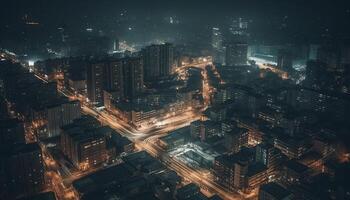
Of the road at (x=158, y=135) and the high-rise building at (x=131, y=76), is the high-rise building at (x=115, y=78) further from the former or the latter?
the road at (x=158, y=135)

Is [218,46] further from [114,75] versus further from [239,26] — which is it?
[114,75]

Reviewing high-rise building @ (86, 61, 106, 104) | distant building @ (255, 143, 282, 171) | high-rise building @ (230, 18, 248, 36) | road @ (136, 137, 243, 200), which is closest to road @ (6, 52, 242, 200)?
road @ (136, 137, 243, 200)

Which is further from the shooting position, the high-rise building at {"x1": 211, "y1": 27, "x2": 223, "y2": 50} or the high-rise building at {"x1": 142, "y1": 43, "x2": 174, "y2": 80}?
the high-rise building at {"x1": 211, "y1": 27, "x2": 223, "y2": 50}

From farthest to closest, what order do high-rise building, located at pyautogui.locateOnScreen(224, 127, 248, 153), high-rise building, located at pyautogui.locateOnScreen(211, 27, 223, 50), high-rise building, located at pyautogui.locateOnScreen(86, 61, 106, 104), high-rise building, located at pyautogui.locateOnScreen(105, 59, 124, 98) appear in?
high-rise building, located at pyautogui.locateOnScreen(211, 27, 223, 50) → high-rise building, located at pyautogui.locateOnScreen(105, 59, 124, 98) → high-rise building, located at pyautogui.locateOnScreen(86, 61, 106, 104) → high-rise building, located at pyautogui.locateOnScreen(224, 127, 248, 153)

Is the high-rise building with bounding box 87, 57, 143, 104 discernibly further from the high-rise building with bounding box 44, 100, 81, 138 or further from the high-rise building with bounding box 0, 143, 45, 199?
the high-rise building with bounding box 0, 143, 45, 199

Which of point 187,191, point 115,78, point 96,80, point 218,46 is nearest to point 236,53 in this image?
point 218,46

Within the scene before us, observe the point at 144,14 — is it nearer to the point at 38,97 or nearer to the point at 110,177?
the point at 38,97
